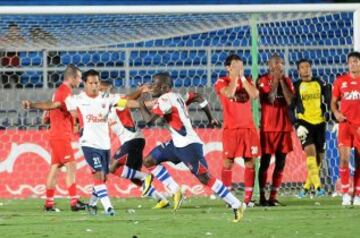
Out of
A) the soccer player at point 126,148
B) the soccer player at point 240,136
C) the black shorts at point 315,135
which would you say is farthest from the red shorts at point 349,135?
the soccer player at point 126,148

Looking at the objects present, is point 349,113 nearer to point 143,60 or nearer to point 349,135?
point 349,135

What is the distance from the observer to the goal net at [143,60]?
1686 centimetres

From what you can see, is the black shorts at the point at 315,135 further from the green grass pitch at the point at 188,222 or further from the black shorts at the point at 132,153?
the black shorts at the point at 132,153

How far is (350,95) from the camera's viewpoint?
14.8m

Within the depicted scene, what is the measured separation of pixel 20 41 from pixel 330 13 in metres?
4.32

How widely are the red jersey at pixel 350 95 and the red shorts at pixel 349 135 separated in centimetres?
7

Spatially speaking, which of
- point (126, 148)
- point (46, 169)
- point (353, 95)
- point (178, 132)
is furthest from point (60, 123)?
point (353, 95)

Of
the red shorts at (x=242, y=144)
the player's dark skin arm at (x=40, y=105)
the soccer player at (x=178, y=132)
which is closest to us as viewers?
the soccer player at (x=178, y=132)

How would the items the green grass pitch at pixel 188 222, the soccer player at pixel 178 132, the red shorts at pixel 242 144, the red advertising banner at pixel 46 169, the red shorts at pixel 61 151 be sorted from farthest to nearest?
the red advertising banner at pixel 46 169, the red shorts at pixel 61 151, the red shorts at pixel 242 144, the soccer player at pixel 178 132, the green grass pitch at pixel 188 222

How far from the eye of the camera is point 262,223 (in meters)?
11.7

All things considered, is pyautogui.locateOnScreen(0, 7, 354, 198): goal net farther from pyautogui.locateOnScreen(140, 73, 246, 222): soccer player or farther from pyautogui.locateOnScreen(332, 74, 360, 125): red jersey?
pyautogui.locateOnScreen(140, 73, 246, 222): soccer player

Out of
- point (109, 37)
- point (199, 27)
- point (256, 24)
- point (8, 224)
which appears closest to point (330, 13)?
point (256, 24)

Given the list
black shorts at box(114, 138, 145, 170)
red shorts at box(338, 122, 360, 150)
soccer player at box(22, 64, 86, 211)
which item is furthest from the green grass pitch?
red shorts at box(338, 122, 360, 150)

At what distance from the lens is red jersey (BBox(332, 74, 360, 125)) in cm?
1479
